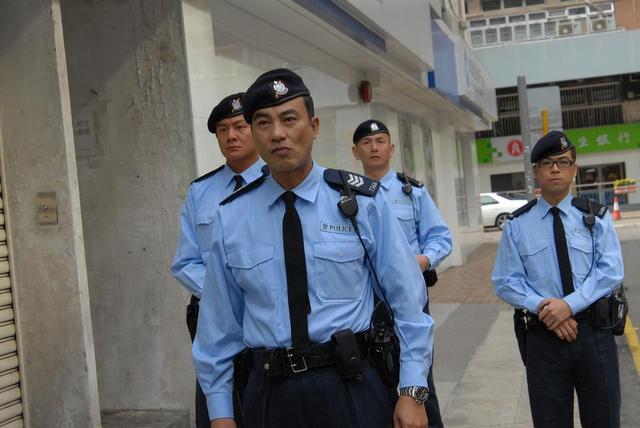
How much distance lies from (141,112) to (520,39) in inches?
1277

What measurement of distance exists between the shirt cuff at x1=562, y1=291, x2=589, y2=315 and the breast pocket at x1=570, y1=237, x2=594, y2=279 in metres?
0.15

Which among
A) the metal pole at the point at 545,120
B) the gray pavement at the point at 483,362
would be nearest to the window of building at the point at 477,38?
the gray pavement at the point at 483,362

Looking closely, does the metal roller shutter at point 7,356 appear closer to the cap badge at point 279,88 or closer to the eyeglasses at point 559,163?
the cap badge at point 279,88

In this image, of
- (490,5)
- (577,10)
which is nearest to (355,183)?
(577,10)

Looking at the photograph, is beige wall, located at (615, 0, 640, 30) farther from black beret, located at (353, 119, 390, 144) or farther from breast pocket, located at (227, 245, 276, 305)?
breast pocket, located at (227, 245, 276, 305)

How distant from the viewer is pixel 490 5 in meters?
45.2

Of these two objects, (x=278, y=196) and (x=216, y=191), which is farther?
(x=216, y=191)

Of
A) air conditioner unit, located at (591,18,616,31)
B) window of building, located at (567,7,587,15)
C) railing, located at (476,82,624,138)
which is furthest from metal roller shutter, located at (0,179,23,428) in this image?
window of building, located at (567,7,587,15)

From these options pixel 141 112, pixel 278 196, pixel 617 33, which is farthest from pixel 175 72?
pixel 617 33

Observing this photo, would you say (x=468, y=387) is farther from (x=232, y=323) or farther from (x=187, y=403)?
(x=232, y=323)

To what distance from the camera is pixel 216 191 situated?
4.34 metres

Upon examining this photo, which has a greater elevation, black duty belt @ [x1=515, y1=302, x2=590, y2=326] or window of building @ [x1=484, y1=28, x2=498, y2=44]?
Result: window of building @ [x1=484, y1=28, x2=498, y2=44]

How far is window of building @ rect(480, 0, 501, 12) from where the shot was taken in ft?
148

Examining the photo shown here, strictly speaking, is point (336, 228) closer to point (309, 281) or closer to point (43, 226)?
point (309, 281)
